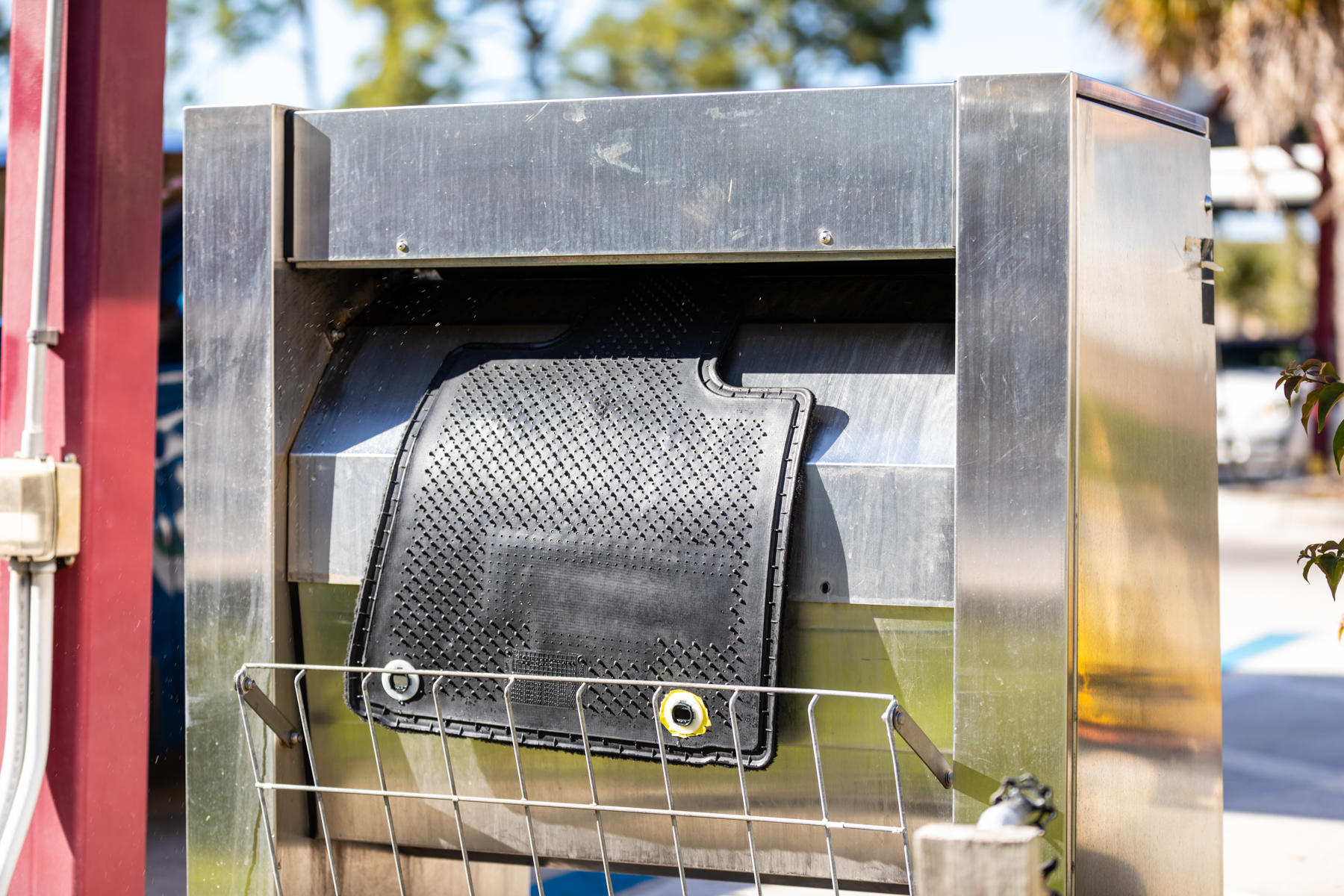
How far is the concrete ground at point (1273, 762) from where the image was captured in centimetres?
332

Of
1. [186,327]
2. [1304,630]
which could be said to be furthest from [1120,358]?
[1304,630]

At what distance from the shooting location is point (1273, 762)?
4434mm

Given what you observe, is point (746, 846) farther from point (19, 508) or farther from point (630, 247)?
point (19, 508)

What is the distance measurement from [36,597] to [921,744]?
1.12 meters

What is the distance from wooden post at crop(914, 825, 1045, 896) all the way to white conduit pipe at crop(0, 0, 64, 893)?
117 centimetres

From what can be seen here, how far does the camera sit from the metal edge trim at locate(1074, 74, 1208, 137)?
4.54ft

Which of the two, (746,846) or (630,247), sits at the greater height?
(630,247)

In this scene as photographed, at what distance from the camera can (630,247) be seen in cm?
153

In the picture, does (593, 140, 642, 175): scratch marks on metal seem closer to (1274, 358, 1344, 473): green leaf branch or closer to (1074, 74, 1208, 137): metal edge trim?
(1074, 74, 1208, 137): metal edge trim

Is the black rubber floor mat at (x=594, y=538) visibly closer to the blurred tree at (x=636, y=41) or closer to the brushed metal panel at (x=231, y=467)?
the brushed metal panel at (x=231, y=467)

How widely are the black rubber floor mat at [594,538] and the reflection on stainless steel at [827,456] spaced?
0.19 ft

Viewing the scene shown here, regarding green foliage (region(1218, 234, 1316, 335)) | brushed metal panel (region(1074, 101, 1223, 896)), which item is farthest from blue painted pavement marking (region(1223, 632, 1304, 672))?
green foliage (region(1218, 234, 1316, 335))

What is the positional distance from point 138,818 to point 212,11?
19.1 metres

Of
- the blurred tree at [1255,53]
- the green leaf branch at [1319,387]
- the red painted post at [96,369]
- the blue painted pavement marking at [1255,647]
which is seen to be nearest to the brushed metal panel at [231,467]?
the red painted post at [96,369]
